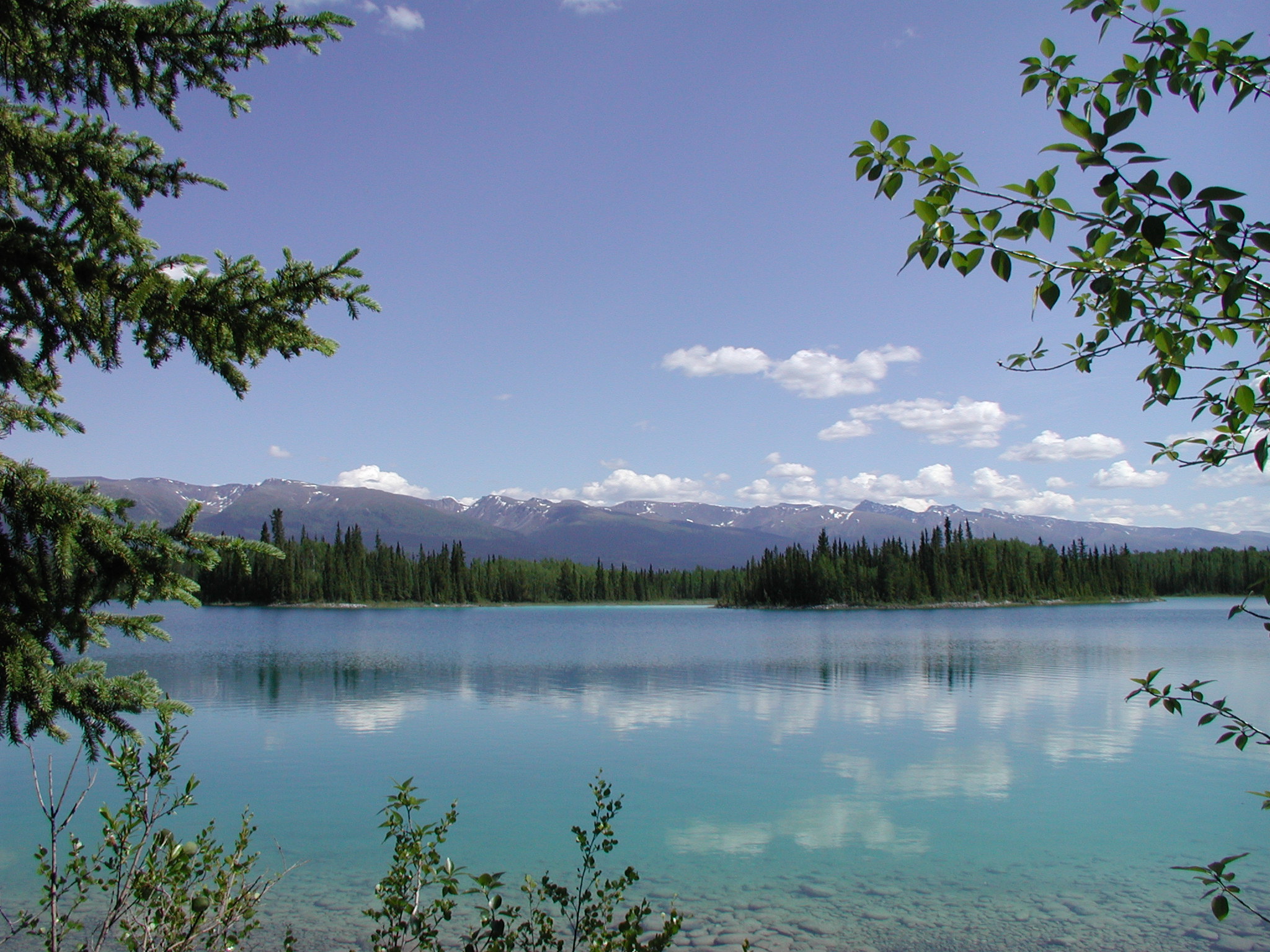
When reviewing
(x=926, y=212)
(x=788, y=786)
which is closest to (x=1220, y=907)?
(x=926, y=212)

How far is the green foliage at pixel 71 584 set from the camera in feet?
17.5

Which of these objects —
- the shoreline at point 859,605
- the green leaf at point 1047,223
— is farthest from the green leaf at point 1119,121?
the shoreline at point 859,605

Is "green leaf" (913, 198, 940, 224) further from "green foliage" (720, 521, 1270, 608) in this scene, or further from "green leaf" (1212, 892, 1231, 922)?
"green foliage" (720, 521, 1270, 608)

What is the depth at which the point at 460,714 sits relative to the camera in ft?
102

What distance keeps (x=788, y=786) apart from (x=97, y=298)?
18314 mm

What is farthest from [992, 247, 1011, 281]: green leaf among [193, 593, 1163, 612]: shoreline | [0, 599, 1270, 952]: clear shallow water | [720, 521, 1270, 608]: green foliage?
[720, 521, 1270, 608]: green foliage

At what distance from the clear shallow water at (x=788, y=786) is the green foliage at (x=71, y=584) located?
7070mm

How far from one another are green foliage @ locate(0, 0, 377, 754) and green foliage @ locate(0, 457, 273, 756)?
12 mm

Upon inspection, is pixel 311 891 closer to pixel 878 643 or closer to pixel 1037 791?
pixel 1037 791

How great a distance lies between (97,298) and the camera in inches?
244

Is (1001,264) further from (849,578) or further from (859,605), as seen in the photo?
(849,578)

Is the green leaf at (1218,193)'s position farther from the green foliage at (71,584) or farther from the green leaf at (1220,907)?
the green foliage at (71,584)

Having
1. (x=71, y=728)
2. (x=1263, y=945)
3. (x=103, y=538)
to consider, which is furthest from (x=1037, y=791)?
(x=71, y=728)

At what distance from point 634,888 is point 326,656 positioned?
49142 millimetres
